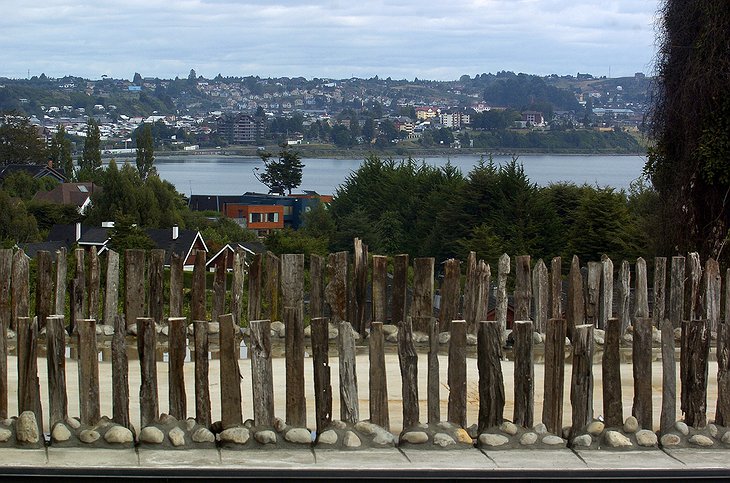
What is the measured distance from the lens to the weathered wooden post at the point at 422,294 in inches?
524

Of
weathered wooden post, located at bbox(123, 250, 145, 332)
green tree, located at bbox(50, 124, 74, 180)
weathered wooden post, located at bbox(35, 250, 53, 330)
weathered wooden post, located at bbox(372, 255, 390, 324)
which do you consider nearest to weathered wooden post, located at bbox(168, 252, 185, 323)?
weathered wooden post, located at bbox(123, 250, 145, 332)

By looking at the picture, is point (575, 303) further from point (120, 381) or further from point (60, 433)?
point (60, 433)

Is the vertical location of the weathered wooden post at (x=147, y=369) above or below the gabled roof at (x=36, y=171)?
above

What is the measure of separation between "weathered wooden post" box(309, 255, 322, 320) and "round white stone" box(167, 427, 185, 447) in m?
3.88

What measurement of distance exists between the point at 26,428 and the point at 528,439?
3995 mm

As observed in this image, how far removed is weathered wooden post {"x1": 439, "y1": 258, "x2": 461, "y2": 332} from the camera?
13.3 metres

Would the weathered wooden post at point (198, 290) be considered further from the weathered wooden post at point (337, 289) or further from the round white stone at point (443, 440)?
the round white stone at point (443, 440)

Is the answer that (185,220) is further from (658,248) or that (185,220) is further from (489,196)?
(658,248)

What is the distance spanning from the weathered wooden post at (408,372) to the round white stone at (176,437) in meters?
1.82

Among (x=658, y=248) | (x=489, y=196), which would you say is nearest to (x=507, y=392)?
(x=658, y=248)

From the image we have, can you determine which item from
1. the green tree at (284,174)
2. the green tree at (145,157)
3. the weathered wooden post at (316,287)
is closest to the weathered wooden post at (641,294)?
the weathered wooden post at (316,287)

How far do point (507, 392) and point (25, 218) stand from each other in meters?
61.6

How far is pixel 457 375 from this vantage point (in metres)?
9.77

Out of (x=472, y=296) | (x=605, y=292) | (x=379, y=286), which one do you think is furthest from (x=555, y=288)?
(x=379, y=286)
